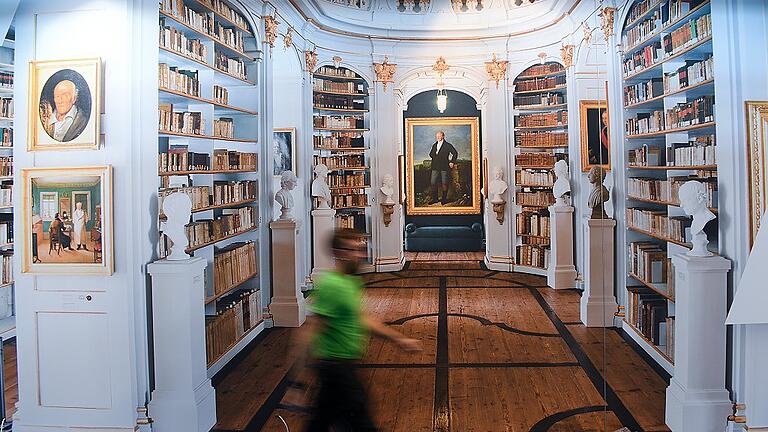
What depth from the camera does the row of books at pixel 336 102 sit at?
9323 mm

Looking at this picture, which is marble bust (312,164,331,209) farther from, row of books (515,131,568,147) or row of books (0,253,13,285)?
row of books (0,253,13,285)

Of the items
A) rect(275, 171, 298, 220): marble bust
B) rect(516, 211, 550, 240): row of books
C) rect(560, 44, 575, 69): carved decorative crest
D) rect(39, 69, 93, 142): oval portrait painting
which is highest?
rect(560, 44, 575, 69): carved decorative crest

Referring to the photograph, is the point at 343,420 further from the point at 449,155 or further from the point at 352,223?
A: the point at 449,155

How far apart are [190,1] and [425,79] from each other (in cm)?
594

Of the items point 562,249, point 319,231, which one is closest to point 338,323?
point 319,231

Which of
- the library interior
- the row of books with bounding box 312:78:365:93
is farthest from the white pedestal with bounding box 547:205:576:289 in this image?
the row of books with bounding box 312:78:365:93

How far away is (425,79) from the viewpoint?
1058cm

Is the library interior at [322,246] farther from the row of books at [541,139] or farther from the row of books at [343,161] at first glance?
the row of books at [343,161]

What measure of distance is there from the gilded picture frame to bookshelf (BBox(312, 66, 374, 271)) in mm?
6419

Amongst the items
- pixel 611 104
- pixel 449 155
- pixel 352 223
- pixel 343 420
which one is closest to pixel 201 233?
pixel 343 420

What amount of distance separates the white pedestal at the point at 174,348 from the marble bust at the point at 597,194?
12.2 ft

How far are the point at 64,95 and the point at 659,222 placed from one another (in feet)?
13.5

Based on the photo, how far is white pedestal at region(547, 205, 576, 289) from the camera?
8062 mm

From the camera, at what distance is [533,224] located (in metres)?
9.36
